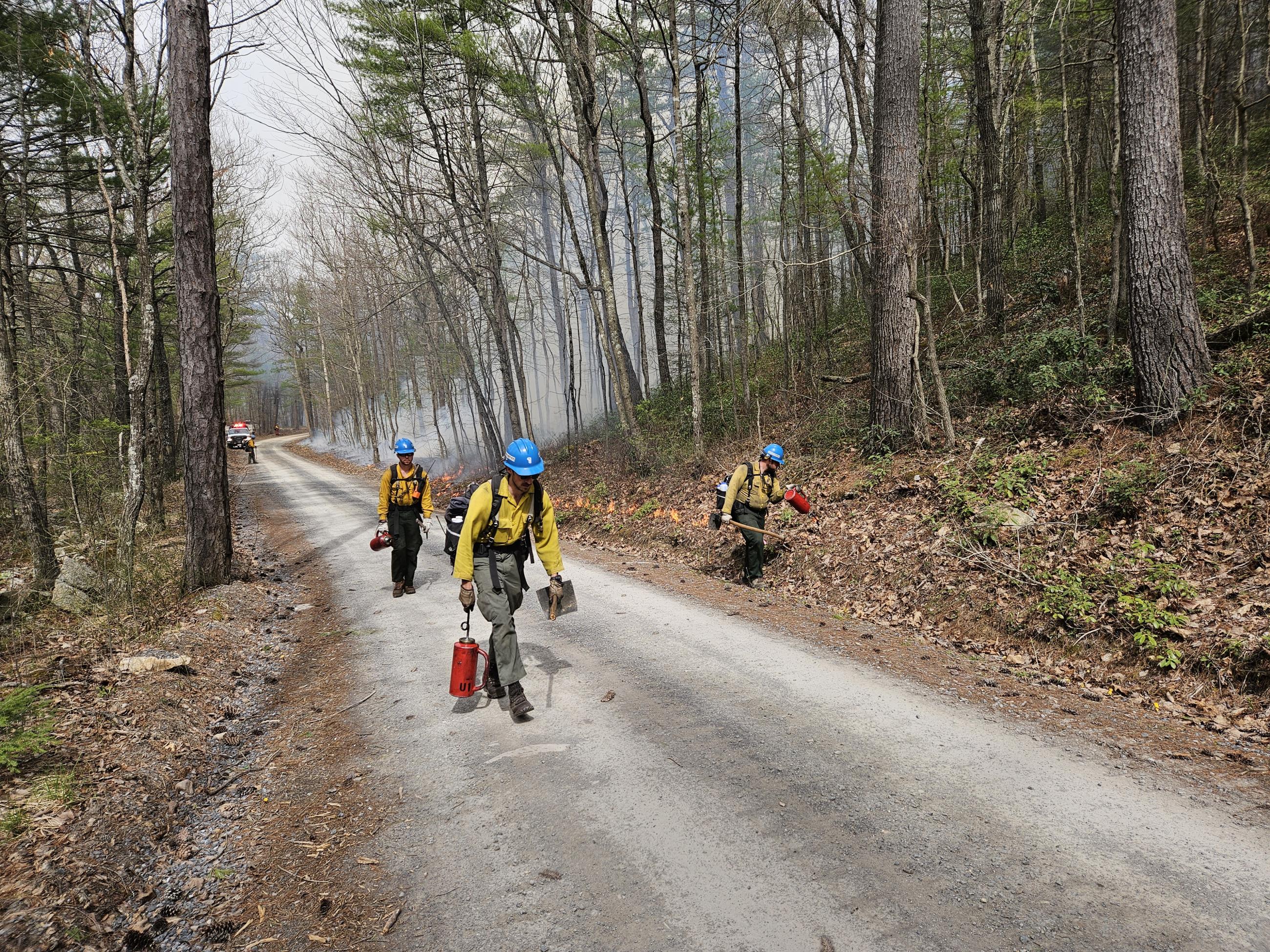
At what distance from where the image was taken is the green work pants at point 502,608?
16.4ft

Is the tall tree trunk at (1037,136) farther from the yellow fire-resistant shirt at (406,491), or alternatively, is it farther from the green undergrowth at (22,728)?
the green undergrowth at (22,728)

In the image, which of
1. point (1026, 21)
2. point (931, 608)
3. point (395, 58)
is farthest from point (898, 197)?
point (395, 58)

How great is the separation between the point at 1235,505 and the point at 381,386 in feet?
154

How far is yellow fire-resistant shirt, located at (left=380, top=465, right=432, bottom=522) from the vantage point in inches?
351

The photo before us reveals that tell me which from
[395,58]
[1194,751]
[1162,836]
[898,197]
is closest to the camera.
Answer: [1162,836]

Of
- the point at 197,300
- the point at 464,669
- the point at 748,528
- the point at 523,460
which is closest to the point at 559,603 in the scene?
the point at 464,669

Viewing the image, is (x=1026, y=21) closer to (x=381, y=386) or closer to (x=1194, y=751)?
(x=1194, y=751)

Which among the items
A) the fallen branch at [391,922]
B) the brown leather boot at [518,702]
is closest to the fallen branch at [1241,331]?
the brown leather boot at [518,702]

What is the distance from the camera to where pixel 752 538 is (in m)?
8.77

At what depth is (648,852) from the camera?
10.7ft

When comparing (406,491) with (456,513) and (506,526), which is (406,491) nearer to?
(456,513)

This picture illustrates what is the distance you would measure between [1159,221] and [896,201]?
335 centimetres

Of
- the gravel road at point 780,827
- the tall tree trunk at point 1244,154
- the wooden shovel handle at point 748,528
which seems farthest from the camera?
the wooden shovel handle at point 748,528

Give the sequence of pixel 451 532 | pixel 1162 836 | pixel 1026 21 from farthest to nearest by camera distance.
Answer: pixel 1026 21 → pixel 451 532 → pixel 1162 836
